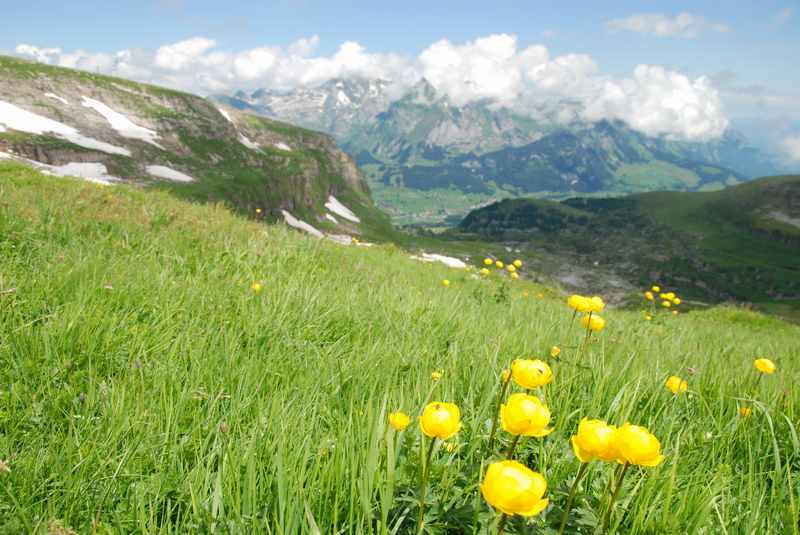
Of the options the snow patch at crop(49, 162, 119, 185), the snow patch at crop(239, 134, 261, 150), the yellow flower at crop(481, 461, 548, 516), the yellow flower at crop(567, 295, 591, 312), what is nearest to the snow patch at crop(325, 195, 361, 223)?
the snow patch at crop(239, 134, 261, 150)

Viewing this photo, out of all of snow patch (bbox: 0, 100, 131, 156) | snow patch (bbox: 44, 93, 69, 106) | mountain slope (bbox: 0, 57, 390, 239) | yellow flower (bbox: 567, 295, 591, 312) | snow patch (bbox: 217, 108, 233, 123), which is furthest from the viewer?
snow patch (bbox: 217, 108, 233, 123)

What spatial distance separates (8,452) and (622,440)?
2.44m

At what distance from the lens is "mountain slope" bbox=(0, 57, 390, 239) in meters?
88.8

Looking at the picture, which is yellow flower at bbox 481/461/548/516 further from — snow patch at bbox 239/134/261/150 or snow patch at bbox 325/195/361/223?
snow patch at bbox 325/195/361/223

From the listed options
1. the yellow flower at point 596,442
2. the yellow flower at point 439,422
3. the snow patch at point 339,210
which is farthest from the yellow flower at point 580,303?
the snow patch at point 339,210

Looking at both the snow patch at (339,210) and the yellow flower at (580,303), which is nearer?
the yellow flower at (580,303)

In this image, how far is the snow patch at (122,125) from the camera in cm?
11054

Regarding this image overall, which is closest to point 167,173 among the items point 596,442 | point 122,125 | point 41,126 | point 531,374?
point 122,125

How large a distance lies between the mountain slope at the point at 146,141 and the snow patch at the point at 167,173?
0.94ft

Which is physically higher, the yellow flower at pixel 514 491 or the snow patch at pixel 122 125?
the snow patch at pixel 122 125

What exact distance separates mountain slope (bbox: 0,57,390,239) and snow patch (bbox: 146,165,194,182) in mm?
287

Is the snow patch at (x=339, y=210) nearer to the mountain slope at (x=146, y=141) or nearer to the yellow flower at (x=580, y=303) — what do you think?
the mountain slope at (x=146, y=141)

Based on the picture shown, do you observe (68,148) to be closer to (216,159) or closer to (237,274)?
(216,159)

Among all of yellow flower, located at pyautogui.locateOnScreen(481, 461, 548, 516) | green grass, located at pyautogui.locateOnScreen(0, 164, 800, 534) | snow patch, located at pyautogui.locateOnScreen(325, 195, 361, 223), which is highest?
yellow flower, located at pyautogui.locateOnScreen(481, 461, 548, 516)
